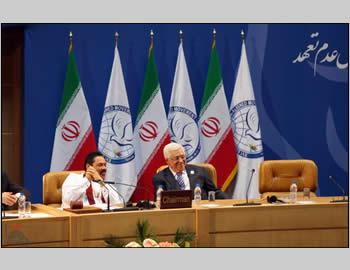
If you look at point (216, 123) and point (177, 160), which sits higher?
point (216, 123)

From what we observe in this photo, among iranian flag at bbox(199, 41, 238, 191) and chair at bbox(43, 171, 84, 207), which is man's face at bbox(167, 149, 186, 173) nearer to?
chair at bbox(43, 171, 84, 207)

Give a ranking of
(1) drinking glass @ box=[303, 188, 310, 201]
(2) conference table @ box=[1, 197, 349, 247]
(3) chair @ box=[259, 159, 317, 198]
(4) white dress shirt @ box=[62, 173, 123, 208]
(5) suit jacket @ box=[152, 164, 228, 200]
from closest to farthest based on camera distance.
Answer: (2) conference table @ box=[1, 197, 349, 247] < (4) white dress shirt @ box=[62, 173, 123, 208] < (1) drinking glass @ box=[303, 188, 310, 201] < (5) suit jacket @ box=[152, 164, 228, 200] < (3) chair @ box=[259, 159, 317, 198]

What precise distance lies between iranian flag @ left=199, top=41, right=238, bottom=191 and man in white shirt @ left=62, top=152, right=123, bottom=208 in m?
2.07

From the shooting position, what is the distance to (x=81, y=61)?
23.9ft

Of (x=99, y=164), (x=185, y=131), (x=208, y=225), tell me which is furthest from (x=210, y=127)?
(x=208, y=225)

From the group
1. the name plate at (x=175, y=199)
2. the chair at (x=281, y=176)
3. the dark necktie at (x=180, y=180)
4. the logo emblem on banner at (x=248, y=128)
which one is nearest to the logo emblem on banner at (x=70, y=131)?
the dark necktie at (x=180, y=180)

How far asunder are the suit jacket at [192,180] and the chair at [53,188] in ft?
3.04

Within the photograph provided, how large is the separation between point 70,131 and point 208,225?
2.78 metres

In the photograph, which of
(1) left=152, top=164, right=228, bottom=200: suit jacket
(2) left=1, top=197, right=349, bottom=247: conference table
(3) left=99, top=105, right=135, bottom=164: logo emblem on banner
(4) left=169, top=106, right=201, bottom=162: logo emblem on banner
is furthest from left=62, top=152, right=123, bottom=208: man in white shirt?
(4) left=169, top=106, right=201, bottom=162: logo emblem on banner

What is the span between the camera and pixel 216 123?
729 cm

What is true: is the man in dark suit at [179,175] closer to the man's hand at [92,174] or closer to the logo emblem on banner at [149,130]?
the man's hand at [92,174]

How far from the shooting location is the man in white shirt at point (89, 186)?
17.2 ft

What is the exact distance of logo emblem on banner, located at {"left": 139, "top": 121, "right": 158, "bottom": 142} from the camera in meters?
7.16

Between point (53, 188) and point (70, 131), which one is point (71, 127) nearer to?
point (70, 131)
